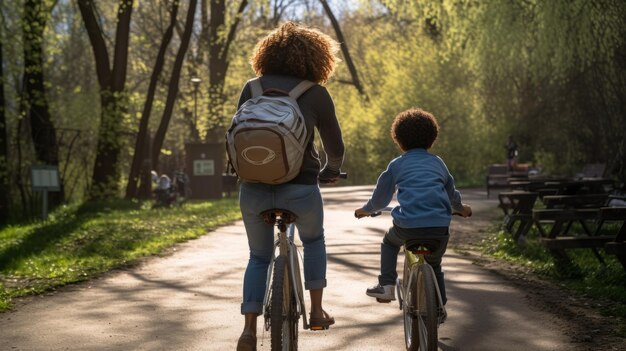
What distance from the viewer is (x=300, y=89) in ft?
18.4

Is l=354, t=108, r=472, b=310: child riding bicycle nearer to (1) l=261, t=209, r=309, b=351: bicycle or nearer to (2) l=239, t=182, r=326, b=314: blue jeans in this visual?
(2) l=239, t=182, r=326, b=314: blue jeans

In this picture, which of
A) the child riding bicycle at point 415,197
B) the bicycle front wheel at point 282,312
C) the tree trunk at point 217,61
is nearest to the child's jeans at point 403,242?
the child riding bicycle at point 415,197

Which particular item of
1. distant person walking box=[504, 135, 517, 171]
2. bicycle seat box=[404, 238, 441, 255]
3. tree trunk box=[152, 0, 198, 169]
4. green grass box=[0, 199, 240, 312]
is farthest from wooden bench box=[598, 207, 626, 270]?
distant person walking box=[504, 135, 517, 171]

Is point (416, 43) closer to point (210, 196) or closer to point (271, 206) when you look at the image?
point (210, 196)

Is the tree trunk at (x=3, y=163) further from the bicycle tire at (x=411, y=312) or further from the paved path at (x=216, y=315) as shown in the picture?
the bicycle tire at (x=411, y=312)

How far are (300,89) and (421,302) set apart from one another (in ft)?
4.24

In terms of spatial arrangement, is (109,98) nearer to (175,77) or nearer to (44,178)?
(175,77)

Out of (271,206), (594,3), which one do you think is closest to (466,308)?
(271,206)

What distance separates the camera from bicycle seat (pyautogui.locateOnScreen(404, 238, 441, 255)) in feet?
19.4

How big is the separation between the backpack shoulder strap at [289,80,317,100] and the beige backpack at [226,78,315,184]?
84mm

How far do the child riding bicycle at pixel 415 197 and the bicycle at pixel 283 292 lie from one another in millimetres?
691

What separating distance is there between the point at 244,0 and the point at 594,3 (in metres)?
19.2

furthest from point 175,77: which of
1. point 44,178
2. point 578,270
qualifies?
point 578,270

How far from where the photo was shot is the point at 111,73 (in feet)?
83.3
